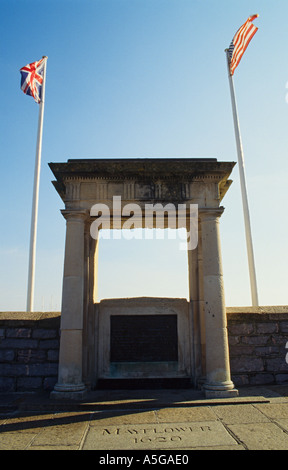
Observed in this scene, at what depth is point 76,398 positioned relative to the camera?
6703mm

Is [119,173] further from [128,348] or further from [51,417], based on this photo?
[51,417]

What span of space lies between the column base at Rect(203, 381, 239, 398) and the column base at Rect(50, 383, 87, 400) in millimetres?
2421

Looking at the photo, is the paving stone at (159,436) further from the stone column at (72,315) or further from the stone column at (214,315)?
the stone column at (72,315)

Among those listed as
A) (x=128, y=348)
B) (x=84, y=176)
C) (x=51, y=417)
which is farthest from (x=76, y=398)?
(x=84, y=176)

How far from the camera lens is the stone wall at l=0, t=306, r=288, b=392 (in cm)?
786

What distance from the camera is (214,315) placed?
724 centimetres

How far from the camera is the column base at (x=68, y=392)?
6.71 metres

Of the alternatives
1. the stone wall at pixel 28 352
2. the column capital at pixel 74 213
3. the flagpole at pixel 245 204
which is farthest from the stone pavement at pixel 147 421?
the flagpole at pixel 245 204

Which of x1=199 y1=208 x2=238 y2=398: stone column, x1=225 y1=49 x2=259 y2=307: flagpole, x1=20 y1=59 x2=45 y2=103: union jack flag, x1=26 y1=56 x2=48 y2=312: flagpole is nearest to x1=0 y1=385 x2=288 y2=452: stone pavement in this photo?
x1=199 y1=208 x2=238 y2=398: stone column

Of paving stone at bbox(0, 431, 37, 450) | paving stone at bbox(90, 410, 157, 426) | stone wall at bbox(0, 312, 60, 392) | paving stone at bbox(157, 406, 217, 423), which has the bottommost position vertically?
paving stone at bbox(0, 431, 37, 450)

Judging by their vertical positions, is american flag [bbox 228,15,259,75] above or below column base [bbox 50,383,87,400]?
above

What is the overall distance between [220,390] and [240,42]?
44.3ft

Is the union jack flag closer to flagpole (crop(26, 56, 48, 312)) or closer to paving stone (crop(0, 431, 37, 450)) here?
flagpole (crop(26, 56, 48, 312))

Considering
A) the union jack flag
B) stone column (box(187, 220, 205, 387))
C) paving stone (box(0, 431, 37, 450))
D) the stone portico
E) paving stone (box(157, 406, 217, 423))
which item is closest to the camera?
paving stone (box(0, 431, 37, 450))
